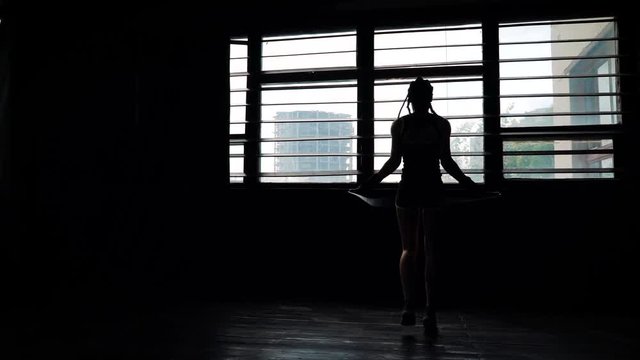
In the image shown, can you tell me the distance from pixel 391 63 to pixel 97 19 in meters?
2.24

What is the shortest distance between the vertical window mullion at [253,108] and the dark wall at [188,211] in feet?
0.48

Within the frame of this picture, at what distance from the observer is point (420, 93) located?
7.93 feet

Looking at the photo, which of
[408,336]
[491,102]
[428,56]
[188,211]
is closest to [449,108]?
[491,102]

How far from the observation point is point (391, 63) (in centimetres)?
346

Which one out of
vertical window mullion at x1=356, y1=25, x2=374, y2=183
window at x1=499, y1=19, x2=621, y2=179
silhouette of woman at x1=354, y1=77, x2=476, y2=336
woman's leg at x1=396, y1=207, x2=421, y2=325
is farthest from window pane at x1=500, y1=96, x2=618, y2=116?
woman's leg at x1=396, y1=207, x2=421, y2=325

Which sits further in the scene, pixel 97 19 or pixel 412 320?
pixel 97 19

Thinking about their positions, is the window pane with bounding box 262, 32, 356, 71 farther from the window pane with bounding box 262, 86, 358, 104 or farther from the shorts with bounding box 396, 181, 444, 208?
the shorts with bounding box 396, 181, 444, 208

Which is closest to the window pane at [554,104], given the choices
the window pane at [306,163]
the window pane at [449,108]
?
the window pane at [449,108]

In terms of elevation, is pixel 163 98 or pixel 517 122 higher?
pixel 163 98

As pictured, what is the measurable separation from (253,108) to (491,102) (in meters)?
1.81

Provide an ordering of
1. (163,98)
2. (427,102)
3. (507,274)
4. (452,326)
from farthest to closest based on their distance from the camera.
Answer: (163,98) < (507,274) < (452,326) < (427,102)

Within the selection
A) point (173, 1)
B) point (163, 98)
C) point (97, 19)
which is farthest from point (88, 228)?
point (173, 1)

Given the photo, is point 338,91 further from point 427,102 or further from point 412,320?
point 412,320

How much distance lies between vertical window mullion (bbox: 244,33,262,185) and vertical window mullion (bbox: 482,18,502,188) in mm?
1720
